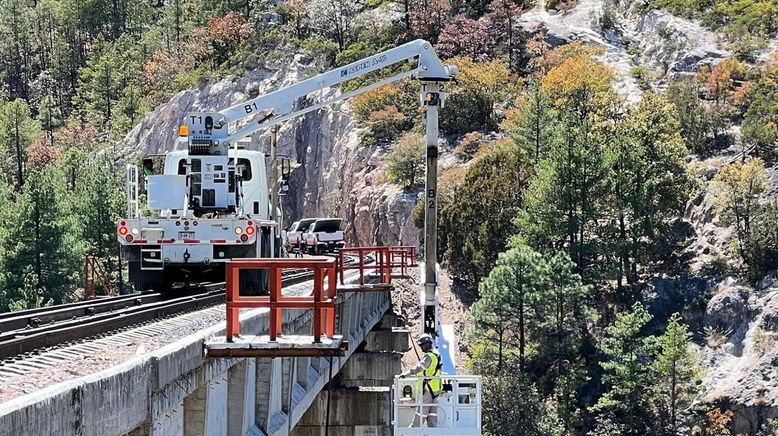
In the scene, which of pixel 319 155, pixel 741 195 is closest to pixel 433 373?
pixel 741 195

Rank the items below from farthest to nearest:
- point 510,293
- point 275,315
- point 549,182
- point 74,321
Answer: point 549,182 < point 510,293 < point 74,321 < point 275,315

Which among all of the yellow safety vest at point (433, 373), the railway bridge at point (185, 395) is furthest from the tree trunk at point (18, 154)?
the yellow safety vest at point (433, 373)

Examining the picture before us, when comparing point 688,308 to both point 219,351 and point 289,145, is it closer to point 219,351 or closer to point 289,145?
point 289,145

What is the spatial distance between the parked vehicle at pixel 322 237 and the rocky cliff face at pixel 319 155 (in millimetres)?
7387

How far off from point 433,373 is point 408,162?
52.1m

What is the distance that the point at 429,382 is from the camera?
18141mm

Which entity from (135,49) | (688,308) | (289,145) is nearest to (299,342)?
(688,308)

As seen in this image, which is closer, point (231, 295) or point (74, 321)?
point (231, 295)

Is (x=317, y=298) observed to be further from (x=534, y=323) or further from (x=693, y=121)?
(x=693, y=121)

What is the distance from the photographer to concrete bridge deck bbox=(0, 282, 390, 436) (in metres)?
7.20

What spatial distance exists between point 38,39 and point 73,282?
7697 cm

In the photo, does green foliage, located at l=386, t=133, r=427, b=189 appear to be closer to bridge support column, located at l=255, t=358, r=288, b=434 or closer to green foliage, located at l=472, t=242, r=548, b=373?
green foliage, located at l=472, t=242, r=548, b=373

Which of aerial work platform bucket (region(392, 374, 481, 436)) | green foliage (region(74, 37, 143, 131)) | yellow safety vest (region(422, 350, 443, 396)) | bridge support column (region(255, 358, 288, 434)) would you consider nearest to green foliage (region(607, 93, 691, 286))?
aerial work platform bucket (region(392, 374, 481, 436))

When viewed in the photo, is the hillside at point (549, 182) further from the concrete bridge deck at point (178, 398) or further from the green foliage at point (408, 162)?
the concrete bridge deck at point (178, 398)
